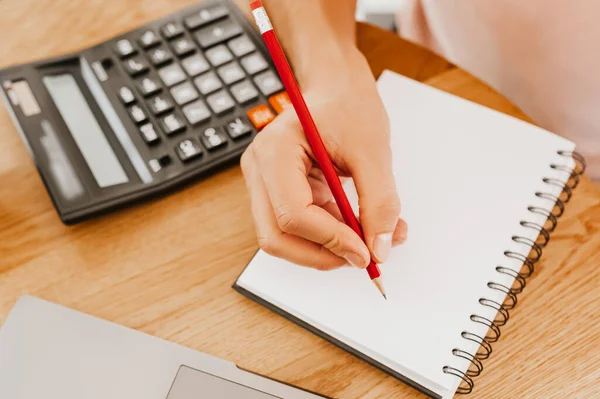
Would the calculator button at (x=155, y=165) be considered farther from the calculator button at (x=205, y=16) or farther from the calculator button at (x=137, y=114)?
the calculator button at (x=205, y=16)

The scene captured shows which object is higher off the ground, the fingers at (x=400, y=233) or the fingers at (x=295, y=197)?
the fingers at (x=295, y=197)

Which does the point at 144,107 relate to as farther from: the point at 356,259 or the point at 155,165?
the point at 356,259

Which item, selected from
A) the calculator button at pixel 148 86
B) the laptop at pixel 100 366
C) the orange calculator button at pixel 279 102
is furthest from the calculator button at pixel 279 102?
the laptop at pixel 100 366

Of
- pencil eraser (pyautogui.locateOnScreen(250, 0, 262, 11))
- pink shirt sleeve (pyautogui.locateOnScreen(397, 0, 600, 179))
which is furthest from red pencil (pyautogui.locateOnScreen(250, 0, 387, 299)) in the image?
pink shirt sleeve (pyautogui.locateOnScreen(397, 0, 600, 179))

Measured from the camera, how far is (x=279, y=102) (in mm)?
506

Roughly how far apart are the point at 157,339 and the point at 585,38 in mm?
499

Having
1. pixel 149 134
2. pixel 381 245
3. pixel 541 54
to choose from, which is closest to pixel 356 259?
pixel 381 245

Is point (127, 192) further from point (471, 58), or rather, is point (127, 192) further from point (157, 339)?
point (471, 58)

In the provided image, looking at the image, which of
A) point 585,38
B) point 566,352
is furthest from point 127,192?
point 585,38

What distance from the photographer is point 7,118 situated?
521mm

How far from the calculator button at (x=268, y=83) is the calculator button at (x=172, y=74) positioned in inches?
2.8

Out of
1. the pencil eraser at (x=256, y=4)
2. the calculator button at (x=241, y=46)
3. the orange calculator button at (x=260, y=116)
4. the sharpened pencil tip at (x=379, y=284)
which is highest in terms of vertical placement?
the pencil eraser at (x=256, y=4)

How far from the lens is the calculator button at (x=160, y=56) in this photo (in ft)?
1.72

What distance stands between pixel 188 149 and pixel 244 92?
0.26 ft
